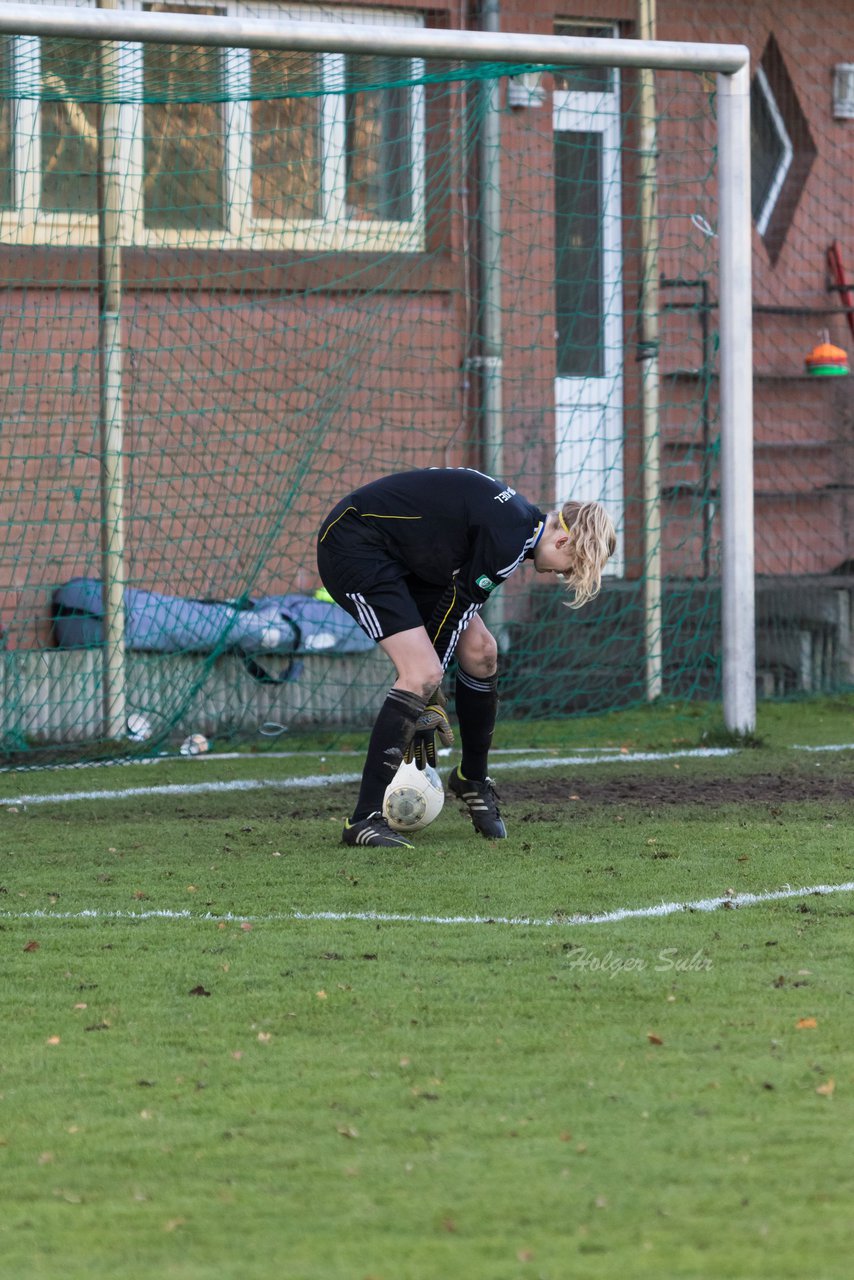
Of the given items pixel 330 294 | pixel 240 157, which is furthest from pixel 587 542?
pixel 240 157

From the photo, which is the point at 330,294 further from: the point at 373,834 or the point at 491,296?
the point at 373,834

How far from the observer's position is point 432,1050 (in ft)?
12.0

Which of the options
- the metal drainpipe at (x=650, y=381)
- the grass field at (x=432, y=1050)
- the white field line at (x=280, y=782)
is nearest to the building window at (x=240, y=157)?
the metal drainpipe at (x=650, y=381)

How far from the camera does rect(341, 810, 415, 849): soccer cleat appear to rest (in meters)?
6.10

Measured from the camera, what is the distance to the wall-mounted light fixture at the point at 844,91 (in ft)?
42.1

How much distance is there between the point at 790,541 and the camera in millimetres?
12703

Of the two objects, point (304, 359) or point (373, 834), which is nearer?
point (373, 834)

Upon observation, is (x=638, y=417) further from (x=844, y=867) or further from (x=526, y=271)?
(x=844, y=867)

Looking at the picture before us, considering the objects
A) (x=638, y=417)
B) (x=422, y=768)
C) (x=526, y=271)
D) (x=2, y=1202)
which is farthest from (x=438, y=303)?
(x=2, y=1202)

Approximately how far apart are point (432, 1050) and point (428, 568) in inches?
109

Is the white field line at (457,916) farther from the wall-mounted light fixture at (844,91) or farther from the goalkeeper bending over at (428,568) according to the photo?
the wall-mounted light fixture at (844,91)

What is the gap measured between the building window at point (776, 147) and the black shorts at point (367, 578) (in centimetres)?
743

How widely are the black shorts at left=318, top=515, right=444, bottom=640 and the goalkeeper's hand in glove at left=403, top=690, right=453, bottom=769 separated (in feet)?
1.07

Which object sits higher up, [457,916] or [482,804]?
[482,804]
